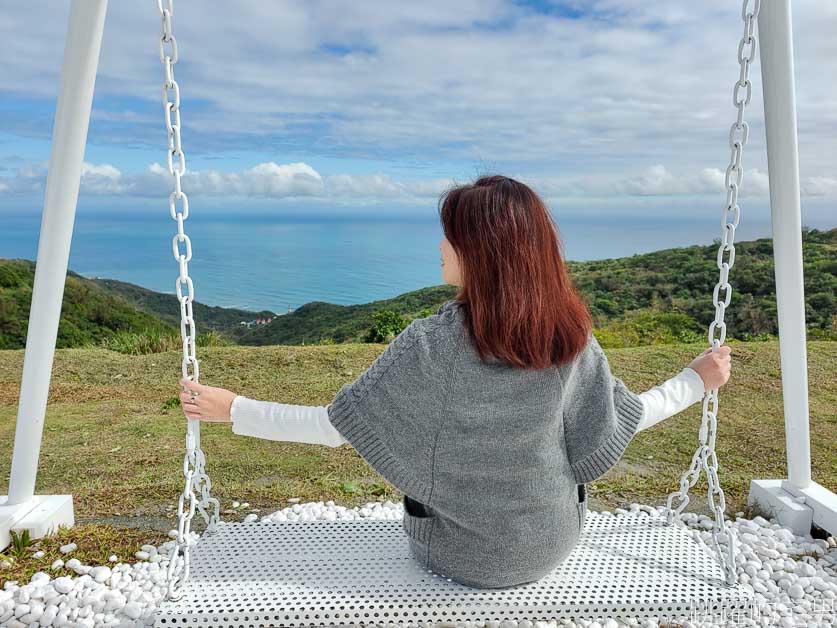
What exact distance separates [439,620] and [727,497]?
7.98 feet

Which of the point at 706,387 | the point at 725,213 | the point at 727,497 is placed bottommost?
the point at 727,497

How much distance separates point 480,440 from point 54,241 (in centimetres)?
186

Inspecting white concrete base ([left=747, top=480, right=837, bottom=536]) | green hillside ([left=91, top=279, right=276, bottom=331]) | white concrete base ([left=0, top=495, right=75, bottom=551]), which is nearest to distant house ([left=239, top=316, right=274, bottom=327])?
green hillside ([left=91, top=279, right=276, bottom=331])

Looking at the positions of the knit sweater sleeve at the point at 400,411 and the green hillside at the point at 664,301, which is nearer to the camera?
the knit sweater sleeve at the point at 400,411

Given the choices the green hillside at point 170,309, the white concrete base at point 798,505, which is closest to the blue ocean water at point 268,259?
the green hillside at point 170,309

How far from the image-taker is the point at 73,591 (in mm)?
2922

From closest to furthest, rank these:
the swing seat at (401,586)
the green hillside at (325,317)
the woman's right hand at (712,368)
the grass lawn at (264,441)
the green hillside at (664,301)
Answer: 1. the swing seat at (401,586)
2. the woman's right hand at (712,368)
3. the grass lawn at (264,441)
4. the green hillside at (664,301)
5. the green hillside at (325,317)

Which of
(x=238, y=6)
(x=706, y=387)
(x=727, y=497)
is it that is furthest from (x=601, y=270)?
(x=706, y=387)

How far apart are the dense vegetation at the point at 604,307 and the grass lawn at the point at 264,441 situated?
161 cm

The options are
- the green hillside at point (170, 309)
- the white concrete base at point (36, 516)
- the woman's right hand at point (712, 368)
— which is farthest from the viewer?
the green hillside at point (170, 309)

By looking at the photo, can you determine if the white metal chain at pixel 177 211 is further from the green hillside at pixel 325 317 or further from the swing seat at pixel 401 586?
the green hillside at pixel 325 317

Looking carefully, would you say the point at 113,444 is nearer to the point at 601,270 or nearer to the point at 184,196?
the point at 184,196

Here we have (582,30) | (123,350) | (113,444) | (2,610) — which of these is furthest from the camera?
(582,30)

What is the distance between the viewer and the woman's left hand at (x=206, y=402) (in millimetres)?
2205
